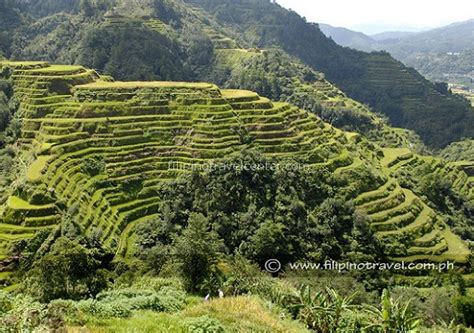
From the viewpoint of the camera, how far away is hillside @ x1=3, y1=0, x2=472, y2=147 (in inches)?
3342

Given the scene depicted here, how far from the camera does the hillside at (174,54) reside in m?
84.9

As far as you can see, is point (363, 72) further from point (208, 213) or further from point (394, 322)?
point (394, 322)

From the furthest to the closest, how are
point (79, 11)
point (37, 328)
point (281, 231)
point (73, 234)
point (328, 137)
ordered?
point (79, 11)
point (328, 137)
point (281, 231)
point (73, 234)
point (37, 328)

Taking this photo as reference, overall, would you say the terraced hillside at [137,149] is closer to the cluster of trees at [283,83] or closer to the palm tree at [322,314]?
the palm tree at [322,314]

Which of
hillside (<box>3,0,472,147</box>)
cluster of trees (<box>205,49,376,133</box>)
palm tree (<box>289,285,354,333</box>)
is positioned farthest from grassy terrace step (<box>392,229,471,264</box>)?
hillside (<box>3,0,472,147</box>)

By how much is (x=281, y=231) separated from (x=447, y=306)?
12198 mm

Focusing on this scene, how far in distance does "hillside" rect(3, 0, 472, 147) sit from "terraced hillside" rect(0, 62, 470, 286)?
32295 mm

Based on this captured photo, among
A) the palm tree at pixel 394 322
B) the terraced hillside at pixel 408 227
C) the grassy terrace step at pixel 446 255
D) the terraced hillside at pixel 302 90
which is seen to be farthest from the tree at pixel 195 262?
the terraced hillside at pixel 302 90


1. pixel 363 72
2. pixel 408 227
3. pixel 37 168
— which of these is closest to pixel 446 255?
pixel 408 227

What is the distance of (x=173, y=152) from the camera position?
43312 mm

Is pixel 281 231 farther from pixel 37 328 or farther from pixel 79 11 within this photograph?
pixel 79 11

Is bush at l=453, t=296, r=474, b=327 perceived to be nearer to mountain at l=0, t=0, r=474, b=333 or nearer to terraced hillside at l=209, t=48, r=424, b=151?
mountain at l=0, t=0, r=474, b=333

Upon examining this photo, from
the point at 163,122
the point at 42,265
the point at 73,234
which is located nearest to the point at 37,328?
the point at 42,265

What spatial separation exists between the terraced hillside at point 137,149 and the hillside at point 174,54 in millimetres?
32295
